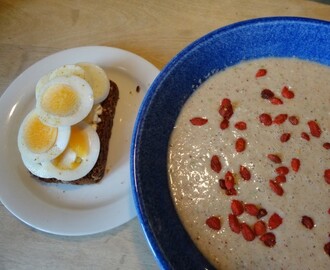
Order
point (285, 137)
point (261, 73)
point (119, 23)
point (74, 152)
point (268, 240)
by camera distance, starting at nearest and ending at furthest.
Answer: point (268, 240) < point (285, 137) < point (261, 73) < point (74, 152) < point (119, 23)

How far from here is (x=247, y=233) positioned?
0.96m

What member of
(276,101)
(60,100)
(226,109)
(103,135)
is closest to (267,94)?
(276,101)

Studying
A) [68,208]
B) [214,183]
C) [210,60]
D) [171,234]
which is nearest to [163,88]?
[210,60]

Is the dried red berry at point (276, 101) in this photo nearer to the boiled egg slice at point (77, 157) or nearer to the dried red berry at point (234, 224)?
the dried red berry at point (234, 224)

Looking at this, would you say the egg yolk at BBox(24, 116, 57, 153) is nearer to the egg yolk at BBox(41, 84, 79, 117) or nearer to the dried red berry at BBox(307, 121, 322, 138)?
the egg yolk at BBox(41, 84, 79, 117)

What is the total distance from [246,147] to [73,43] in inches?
35.5

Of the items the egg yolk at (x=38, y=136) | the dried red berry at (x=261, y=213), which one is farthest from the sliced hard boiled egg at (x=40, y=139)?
the dried red berry at (x=261, y=213)

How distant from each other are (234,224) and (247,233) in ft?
0.13

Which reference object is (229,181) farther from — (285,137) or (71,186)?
(71,186)

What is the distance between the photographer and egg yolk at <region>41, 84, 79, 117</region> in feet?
4.18

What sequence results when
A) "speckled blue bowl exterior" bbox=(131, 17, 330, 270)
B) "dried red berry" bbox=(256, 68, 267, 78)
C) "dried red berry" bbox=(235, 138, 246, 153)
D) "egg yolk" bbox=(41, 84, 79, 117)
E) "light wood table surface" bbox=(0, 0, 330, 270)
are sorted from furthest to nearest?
"light wood table surface" bbox=(0, 0, 330, 270) < "egg yolk" bbox=(41, 84, 79, 117) < "dried red berry" bbox=(256, 68, 267, 78) < "dried red berry" bbox=(235, 138, 246, 153) < "speckled blue bowl exterior" bbox=(131, 17, 330, 270)

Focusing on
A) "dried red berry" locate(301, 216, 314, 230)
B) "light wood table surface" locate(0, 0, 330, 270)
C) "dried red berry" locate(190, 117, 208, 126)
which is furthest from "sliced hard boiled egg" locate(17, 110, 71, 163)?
"dried red berry" locate(301, 216, 314, 230)

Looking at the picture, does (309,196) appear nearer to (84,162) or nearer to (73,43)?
(84,162)

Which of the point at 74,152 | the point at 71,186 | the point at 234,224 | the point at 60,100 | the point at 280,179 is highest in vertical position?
the point at 280,179
